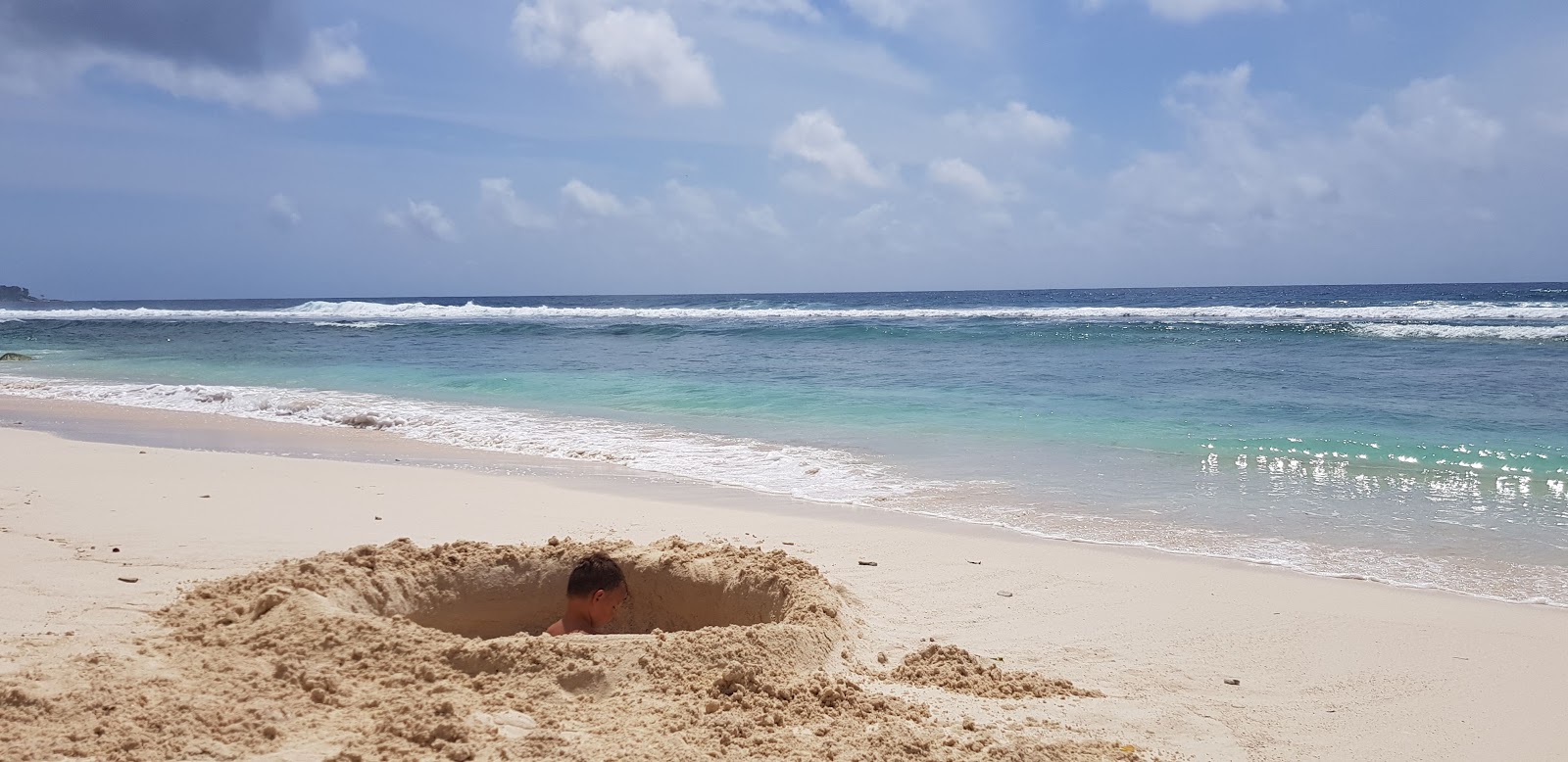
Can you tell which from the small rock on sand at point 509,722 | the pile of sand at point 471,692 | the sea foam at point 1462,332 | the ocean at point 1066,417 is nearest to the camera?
the pile of sand at point 471,692

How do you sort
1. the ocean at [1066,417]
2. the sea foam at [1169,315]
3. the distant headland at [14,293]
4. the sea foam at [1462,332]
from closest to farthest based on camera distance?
1. the ocean at [1066,417]
2. the sea foam at [1462,332]
3. the sea foam at [1169,315]
4. the distant headland at [14,293]

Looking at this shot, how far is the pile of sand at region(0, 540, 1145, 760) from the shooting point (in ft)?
8.39

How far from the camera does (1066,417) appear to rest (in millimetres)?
10852

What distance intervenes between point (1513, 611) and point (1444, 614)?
0.37 m

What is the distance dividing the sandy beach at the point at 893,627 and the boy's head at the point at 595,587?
46 centimetres

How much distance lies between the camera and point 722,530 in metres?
5.52

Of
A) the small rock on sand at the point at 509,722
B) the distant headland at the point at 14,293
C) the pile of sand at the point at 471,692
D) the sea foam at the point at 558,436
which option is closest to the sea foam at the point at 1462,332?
the sea foam at the point at 558,436

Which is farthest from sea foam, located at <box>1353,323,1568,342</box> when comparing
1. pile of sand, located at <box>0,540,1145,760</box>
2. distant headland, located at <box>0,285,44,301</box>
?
distant headland, located at <box>0,285,44,301</box>

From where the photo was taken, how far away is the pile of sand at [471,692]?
2559mm

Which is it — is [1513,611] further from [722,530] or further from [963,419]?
[963,419]

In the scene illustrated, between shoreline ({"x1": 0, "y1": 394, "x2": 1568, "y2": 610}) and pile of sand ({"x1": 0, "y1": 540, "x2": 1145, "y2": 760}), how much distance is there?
8.07 ft

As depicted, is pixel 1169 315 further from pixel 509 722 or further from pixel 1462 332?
pixel 509 722

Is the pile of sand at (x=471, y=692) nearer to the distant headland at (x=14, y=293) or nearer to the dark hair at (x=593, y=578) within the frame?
the dark hair at (x=593, y=578)

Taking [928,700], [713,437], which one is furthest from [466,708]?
[713,437]
